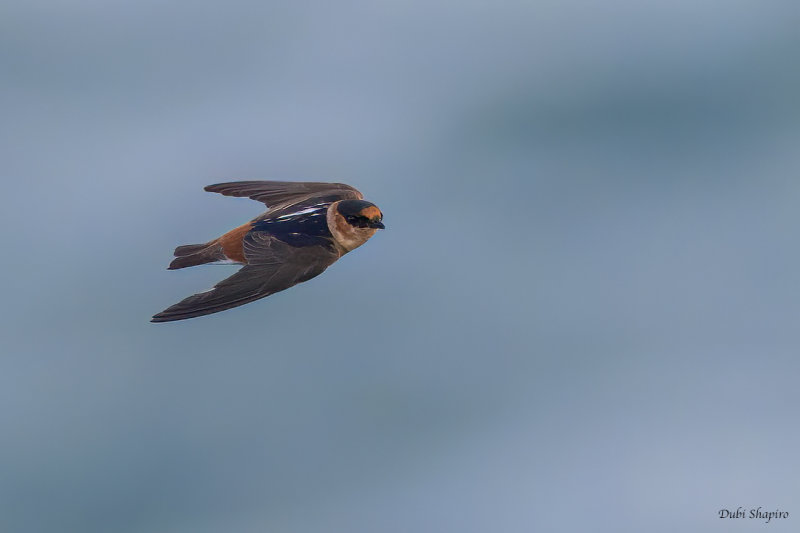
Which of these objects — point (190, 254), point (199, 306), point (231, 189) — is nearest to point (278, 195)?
point (231, 189)

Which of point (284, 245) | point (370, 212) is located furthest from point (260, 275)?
point (370, 212)

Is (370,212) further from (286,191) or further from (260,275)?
(286,191)

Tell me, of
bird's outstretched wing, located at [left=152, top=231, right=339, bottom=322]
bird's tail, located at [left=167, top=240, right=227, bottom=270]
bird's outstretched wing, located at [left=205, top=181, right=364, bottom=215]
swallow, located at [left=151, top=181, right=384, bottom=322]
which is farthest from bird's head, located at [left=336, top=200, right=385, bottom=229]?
bird's tail, located at [left=167, top=240, right=227, bottom=270]

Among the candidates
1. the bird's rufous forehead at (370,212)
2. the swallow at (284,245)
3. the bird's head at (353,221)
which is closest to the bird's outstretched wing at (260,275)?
the swallow at (284,245)

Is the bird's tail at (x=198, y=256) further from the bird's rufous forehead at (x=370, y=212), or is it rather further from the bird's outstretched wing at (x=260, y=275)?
the bird's rufous forehead at (x=370, y=212)

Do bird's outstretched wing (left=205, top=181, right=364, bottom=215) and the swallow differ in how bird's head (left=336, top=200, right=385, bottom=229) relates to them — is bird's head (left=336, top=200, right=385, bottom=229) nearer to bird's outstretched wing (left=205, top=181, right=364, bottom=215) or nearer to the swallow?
the swallow

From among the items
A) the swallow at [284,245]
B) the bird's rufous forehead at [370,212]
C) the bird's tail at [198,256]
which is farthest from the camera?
the bird's tail at [198,256]
